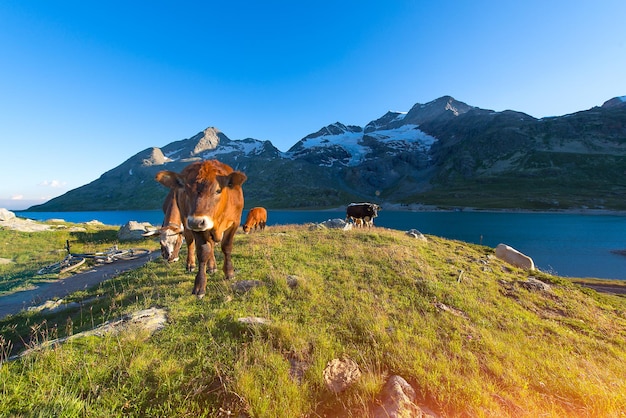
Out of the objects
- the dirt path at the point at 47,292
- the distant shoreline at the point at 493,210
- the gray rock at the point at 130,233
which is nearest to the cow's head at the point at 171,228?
the dirt path at the point at 47,292

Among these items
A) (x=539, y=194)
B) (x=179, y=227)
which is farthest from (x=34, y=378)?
(x=539, y=194)

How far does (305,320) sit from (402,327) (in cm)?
227

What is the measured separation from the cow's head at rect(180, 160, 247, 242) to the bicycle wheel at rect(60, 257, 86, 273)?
18.7m

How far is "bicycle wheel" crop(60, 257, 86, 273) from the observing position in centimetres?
1748

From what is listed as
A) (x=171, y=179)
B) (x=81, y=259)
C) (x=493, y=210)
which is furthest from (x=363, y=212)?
(x=493, y=210)

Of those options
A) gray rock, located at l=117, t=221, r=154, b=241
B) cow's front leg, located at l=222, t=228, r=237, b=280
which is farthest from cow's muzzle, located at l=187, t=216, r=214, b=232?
gray rock, located at l=117, t=221, r=154, b=241

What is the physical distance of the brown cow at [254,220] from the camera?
23.0 meters

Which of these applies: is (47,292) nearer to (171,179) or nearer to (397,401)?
(171,179)

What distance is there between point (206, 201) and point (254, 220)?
19435mm

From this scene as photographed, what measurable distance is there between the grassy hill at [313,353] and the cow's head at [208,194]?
2.08 m

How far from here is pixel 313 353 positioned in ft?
14.9

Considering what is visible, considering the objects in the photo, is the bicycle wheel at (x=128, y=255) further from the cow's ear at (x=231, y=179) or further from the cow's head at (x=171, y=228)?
the cow's ear at (x=231, y=179)

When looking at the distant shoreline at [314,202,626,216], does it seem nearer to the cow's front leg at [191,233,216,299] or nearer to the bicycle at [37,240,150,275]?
the bicycle at [37,240,150,275]

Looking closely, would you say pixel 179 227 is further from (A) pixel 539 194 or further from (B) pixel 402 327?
(A) pixel 539 194
